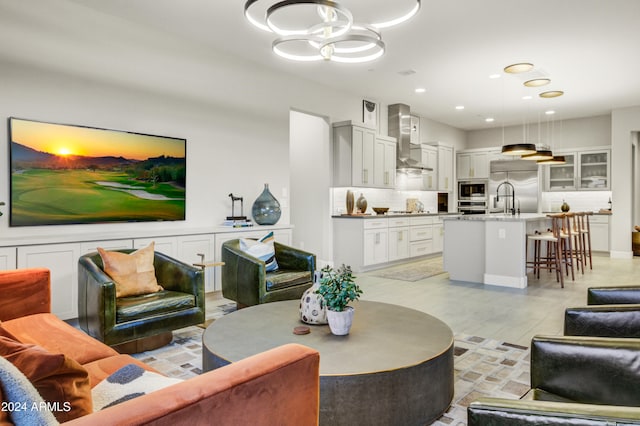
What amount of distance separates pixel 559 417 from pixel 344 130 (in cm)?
642

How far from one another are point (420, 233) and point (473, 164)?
11.1 ft

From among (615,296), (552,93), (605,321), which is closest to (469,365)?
(615,296)

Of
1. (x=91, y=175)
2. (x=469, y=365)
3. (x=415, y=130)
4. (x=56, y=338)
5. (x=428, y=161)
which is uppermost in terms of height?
(x=415, y=130)

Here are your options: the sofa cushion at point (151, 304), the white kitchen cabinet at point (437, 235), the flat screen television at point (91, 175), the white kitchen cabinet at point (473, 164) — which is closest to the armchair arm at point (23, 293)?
the sofa cushion at point (151, 304)

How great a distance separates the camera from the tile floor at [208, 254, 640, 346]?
3900 millimetres

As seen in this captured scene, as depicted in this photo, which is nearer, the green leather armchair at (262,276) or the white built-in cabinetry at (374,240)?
the green leather armchair at (262,276)

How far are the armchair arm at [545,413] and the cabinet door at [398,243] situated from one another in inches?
254

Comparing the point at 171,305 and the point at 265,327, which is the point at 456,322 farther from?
the point at 171,305

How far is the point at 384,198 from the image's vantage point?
8664mm

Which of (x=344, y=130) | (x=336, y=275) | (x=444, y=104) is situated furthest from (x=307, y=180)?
(x=336, y=275)

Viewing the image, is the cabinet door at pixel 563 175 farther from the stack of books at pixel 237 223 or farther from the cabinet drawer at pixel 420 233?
the stack of books at pixel 237 223

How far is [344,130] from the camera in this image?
23.5 ft

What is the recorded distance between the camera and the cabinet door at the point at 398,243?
757 cm

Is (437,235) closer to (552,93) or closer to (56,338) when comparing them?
(552,93)
